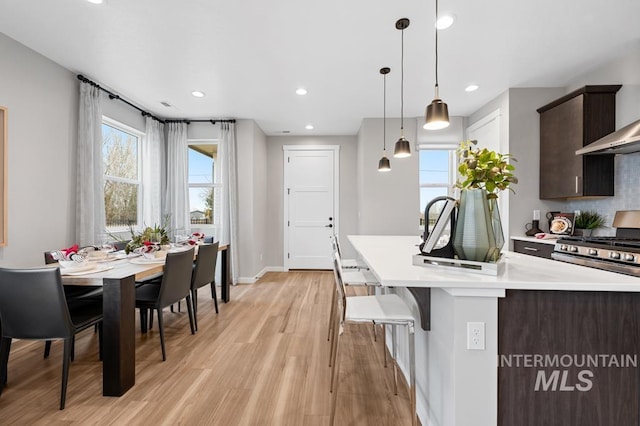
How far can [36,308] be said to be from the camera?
172 cm

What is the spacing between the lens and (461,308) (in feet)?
3.87

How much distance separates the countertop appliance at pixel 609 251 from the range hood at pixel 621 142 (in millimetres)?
597

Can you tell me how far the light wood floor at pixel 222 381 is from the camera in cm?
166

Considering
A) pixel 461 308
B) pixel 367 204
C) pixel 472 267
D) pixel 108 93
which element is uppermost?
pixel 108 93

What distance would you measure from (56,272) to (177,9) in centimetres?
199

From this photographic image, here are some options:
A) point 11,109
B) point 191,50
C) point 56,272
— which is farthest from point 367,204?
point 11,109

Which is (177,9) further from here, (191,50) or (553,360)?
(553,360)

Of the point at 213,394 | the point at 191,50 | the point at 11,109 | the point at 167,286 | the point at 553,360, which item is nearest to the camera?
the point at 553,360

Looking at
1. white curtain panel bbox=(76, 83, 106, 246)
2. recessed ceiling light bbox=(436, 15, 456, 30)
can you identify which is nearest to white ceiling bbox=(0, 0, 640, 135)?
recessed ceiling light bbox=(436, 15, 456, 30)

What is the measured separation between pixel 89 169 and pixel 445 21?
12.4 feet

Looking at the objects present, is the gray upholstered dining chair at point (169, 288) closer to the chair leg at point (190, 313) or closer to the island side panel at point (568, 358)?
the chair leg at point (190, 313)

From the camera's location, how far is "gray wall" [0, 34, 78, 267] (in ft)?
8.26

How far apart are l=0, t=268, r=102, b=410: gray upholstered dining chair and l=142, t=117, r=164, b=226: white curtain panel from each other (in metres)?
2.82

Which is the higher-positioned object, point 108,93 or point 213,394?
point 108,93
